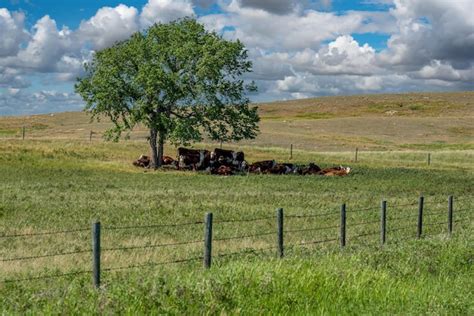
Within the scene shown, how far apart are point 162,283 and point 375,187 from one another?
32.5m

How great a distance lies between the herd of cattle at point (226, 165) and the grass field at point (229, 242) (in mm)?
2541

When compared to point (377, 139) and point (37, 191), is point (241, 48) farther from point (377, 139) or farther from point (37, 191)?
point (377, 139)

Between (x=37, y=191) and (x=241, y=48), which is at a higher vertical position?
(x=241, y=48)

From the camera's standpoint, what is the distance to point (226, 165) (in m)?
53.9

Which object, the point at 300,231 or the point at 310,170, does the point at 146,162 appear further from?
the point at 300,231

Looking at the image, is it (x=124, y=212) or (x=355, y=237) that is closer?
(x=355, y=237)

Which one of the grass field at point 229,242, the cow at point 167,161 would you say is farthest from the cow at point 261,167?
→ the cow at point 167,161

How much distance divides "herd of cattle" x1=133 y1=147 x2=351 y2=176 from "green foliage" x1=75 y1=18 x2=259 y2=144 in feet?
5.76

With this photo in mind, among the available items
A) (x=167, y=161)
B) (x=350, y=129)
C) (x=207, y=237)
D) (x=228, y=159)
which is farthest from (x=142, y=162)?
(x=350, y=129)

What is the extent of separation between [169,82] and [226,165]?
8155mm

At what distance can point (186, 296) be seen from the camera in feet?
32.7

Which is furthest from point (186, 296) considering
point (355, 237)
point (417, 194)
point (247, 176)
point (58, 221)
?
point (247, 176)

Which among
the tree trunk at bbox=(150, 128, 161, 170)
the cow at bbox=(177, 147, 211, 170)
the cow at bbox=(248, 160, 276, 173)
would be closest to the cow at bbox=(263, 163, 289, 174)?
the cow at bbox=(248, 160, 276, 173)

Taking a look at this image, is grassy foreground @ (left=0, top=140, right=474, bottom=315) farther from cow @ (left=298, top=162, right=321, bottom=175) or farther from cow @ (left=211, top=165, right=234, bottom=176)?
cow @ (left=298, top=162, right=321, bottom=175)
